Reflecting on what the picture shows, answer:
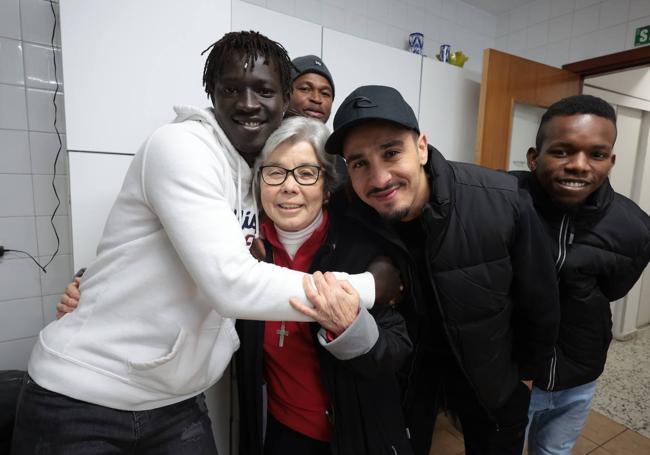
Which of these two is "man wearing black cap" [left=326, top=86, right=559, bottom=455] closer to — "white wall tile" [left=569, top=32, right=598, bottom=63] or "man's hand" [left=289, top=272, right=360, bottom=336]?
"man's hand" [left=289, top=272, right=360, bottom=336]

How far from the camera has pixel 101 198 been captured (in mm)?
1171

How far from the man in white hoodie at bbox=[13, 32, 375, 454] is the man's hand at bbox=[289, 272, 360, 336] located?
1cm

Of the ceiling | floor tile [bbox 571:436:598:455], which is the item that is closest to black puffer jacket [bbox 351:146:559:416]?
floor tile [bbox 571:436:598:455]

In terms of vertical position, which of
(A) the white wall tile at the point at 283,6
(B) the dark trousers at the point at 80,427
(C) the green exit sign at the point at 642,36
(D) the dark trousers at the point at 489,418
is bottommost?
(D) the dark trousers at the point at 489,418

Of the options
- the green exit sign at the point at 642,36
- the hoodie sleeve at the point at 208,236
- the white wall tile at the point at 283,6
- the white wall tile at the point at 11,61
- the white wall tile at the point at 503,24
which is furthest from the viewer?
the white wall tile at the point at 503,24

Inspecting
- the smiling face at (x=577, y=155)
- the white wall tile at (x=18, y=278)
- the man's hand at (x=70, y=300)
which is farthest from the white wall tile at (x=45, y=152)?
the smiling face at (x=577, y=155)

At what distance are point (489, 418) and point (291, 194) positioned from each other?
0.93 m

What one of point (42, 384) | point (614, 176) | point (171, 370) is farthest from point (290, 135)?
point (614, 176)

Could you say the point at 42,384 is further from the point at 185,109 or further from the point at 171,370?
the point at 185,109

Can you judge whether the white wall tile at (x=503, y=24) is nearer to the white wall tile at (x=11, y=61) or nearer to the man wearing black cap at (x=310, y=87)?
the man wearing black cap at (x=310, y=87)

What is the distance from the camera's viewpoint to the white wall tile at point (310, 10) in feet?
7.34

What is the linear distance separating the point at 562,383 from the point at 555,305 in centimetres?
31

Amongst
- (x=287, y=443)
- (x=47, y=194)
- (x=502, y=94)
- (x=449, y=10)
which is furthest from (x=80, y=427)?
(x=449, y=10)

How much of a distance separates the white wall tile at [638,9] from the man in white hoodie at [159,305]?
2.78 m
